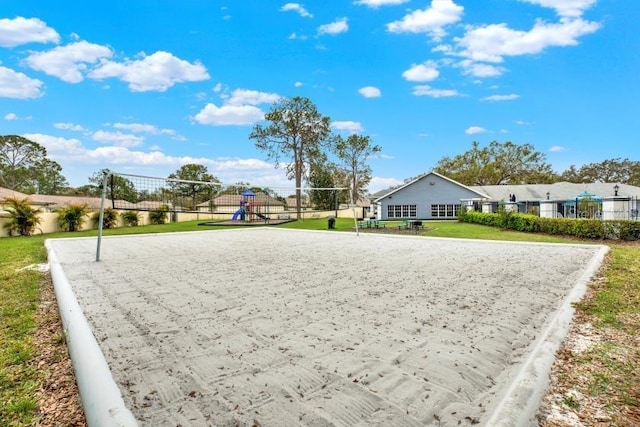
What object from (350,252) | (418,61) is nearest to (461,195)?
(418,61)

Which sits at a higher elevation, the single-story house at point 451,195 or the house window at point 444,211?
the single-story house at point 451,195

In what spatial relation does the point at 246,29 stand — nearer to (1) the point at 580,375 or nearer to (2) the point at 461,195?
(1) the point at 580,375

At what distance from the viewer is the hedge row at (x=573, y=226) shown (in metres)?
13.1

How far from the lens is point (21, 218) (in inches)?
691

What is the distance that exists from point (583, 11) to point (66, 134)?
125ft

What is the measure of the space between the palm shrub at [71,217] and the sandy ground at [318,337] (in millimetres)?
14967

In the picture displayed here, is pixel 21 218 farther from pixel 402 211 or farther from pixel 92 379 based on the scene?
pixel 402 211

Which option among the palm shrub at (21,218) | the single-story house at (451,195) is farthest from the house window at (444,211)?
the palm shrub at (21,218)

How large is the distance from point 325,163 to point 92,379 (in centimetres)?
4115

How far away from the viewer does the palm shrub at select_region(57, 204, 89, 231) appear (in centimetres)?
1973

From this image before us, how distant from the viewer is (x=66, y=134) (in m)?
31.3

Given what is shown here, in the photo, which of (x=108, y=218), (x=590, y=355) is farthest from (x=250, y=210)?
(x=590, y=355)

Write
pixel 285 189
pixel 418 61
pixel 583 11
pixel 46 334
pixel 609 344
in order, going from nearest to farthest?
pixel 609 344
pixel 46 334
pixel 583 11
pixel 285 189
pixel 418 61

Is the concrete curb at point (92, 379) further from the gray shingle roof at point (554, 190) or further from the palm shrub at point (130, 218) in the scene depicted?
the gray shingle roof at point (554, 190)
